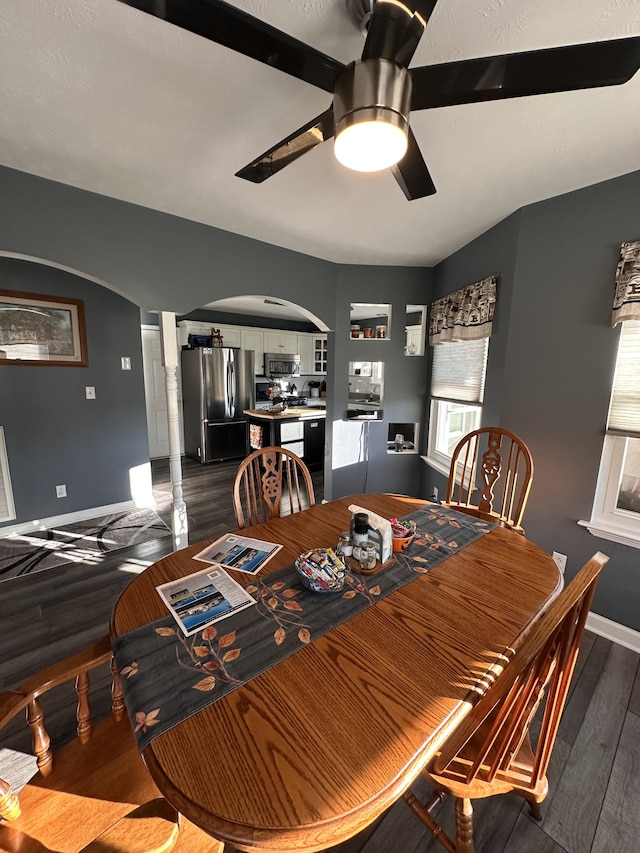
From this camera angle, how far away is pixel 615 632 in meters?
1.92

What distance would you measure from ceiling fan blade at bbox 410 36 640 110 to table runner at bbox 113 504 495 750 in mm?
1453

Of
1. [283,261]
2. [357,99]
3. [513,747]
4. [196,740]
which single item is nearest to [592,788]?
[513,747]

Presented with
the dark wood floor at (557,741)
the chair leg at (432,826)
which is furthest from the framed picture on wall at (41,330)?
the chair leg at (432,826)

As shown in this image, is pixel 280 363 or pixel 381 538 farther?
pixel 280 363

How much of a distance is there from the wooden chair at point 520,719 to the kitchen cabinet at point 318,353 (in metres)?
6.53

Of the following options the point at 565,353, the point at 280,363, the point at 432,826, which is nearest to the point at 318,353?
the point at 280,363

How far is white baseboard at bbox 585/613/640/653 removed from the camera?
73.1 inches

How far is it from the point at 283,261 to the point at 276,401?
3.48 metres

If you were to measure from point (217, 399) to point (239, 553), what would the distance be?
4.16 meters

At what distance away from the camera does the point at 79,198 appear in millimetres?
2012

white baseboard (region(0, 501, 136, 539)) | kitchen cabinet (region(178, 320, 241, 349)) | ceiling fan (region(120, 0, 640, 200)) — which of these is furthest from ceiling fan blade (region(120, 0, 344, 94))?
kitchen cabinet (region(178, 320, 241, 349))

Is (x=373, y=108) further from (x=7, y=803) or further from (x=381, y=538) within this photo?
(x=7, y=803)

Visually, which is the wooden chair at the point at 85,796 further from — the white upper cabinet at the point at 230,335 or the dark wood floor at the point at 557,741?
the white upper cabinet at the point at 230,335

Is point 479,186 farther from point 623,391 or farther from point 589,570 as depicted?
Answer: point 589,570
